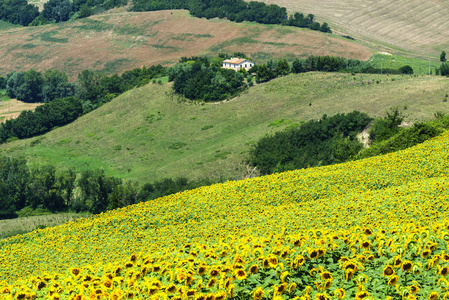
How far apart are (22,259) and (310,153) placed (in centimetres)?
4134

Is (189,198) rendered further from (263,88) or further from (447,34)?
(447,34)

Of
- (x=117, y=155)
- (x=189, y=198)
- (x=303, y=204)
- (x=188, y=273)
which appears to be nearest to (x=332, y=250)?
(x=188, y=273)

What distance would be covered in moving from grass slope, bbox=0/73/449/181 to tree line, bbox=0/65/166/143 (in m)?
5.42

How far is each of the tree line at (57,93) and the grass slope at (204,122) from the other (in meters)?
5.42

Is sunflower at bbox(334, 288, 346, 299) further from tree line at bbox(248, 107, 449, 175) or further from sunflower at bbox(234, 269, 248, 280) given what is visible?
tree line at bbox(248, 107, 449, 175)

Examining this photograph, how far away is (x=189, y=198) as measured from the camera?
24797 mm

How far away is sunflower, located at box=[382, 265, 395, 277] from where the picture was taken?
9.55 m

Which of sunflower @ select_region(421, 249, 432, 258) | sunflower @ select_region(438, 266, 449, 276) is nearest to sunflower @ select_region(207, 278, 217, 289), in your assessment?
sunflower @ select_region(438, 266, 449, 276)

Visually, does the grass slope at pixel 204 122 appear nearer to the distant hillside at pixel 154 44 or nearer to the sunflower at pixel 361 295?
the distant hillside at pixel 154 44

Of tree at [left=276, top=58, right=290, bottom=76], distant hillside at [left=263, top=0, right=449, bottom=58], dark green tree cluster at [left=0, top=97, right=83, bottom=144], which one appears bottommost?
dark green tree cluster at [left=0, top=97, right=83, bottom=144]

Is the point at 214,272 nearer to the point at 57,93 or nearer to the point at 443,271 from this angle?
the point at 443,271

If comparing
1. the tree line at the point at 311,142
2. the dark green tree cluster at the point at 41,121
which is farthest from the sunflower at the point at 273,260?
the dark green tree cluster at the point at 41,121

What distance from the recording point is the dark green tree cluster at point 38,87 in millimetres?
147375

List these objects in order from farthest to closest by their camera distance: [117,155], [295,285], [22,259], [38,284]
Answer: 1. [117,155]
2. [22,259]
3. [38,284]
4. [295,285]
